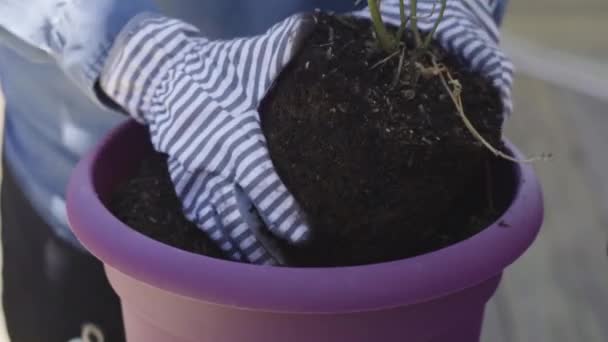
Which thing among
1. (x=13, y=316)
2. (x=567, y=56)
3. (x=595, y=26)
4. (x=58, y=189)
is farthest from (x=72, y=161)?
(x=595, y=26)

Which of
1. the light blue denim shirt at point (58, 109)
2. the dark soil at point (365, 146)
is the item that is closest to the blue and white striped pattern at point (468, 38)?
the dark soil at point (365, 146)

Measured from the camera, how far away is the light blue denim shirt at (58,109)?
64cm

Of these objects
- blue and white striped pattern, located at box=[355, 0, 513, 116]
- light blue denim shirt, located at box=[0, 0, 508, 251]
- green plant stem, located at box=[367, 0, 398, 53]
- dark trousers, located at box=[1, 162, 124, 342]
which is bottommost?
dark trousers, located at box=[1, 162, 124, 342]

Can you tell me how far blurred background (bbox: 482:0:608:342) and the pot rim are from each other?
56 cm

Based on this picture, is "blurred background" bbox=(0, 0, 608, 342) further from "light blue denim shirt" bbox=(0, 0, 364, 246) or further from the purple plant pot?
the purple plant pot

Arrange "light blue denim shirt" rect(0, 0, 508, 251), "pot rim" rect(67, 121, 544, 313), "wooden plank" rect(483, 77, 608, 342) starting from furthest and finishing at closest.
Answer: "wooden plank" rect(483, 77, 608, 342) < "light blue denim shirt" rect(0, 0, 508, 251) < "pot rim" rect(67, 121, 544, 313)

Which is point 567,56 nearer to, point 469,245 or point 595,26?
point 595,26

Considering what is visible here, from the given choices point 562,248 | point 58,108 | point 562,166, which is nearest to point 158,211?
point 58,108

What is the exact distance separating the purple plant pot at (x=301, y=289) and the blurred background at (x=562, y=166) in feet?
1.66

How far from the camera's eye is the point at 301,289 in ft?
1.29

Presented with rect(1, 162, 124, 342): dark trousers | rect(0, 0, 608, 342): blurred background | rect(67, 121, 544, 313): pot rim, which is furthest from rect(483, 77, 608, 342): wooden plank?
rect(67, 121, 544, 313): pot rim

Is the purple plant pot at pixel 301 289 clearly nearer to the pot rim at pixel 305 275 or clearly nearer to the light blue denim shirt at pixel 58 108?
the pot rim at pixel 305 275

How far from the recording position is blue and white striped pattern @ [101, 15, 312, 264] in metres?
0.46

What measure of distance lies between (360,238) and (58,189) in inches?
13.5
